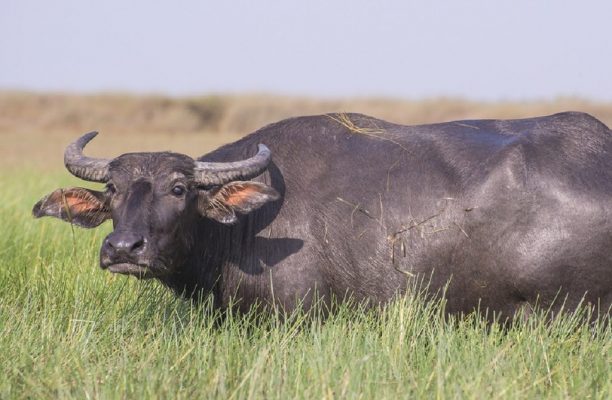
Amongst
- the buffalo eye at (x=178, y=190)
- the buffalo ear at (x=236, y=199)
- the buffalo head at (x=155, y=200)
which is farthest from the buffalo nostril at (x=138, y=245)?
the buffalo ear at (x=236, y=199)

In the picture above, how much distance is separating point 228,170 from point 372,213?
0.94m

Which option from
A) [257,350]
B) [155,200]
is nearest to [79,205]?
[155,200]

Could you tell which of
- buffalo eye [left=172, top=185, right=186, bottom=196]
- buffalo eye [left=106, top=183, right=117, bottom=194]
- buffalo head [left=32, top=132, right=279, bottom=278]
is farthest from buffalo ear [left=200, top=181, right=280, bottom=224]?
buffalo eye [left=106, top=183, right=117, bottom=194]

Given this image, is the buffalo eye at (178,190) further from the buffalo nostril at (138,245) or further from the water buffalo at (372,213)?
the buffalo nostril at (138,245)

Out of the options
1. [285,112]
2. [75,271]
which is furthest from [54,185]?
[285,112]

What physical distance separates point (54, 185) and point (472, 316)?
1008cm

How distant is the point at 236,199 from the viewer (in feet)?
18.7

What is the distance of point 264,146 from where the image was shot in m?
5.88

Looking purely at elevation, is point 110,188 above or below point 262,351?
above

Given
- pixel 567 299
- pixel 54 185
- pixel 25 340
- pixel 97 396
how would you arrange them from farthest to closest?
pixel 54 185 < pixel 567 299 < pixel 25 340 < pixel 97 396

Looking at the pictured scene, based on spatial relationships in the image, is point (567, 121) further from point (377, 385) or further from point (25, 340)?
point (25, 340)

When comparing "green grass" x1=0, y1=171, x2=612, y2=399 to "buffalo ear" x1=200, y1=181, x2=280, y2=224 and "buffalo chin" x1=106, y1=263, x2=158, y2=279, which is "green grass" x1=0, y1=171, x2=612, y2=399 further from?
"buffalo ear" x1=200, y1=181, x2=280, y2=224

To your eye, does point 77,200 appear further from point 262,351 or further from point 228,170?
point 262,351

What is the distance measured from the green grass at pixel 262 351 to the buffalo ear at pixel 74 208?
0.45 m
